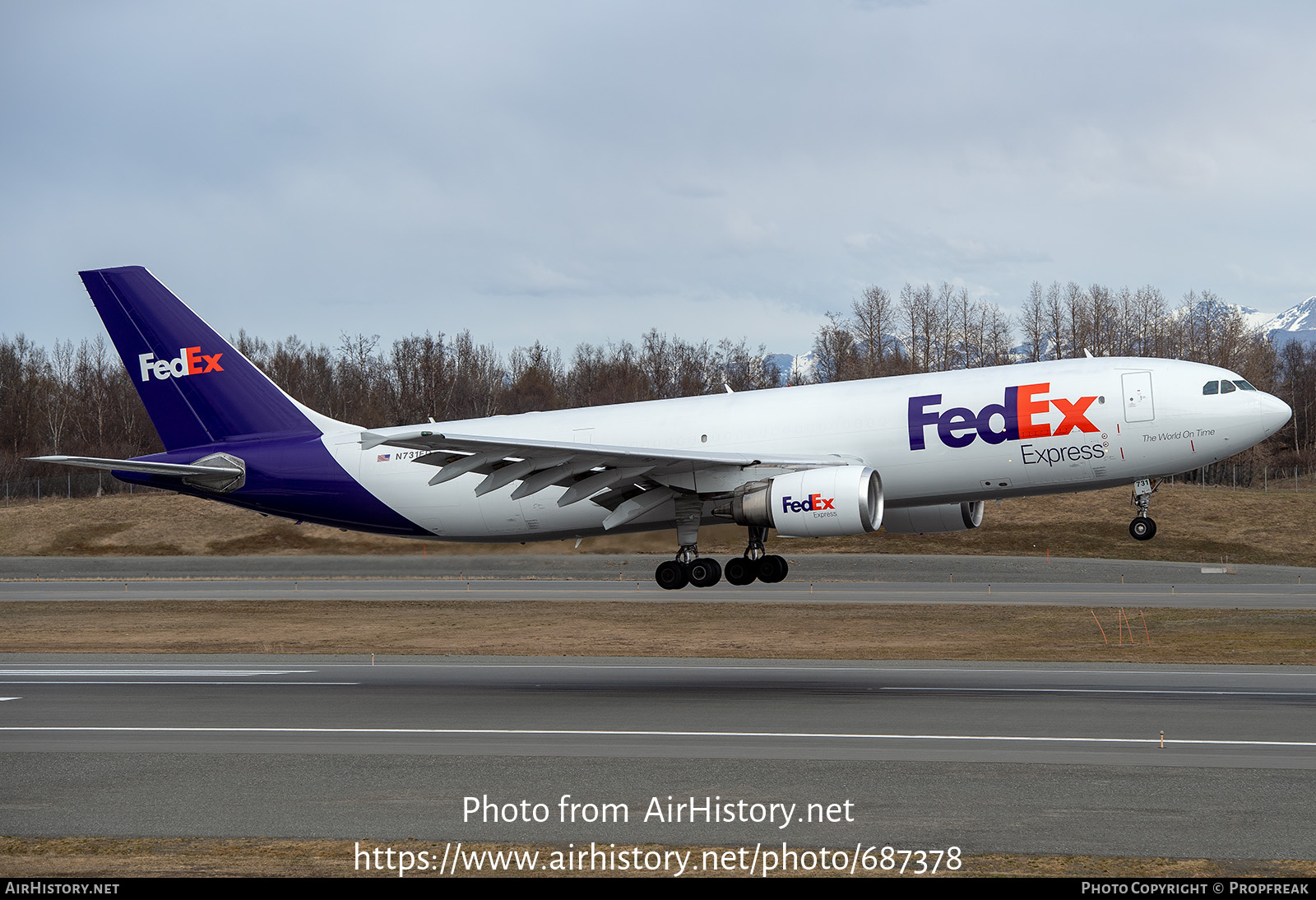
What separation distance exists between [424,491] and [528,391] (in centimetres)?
9403

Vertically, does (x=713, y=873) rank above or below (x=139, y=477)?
below

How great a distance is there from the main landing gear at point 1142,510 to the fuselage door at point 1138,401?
174 cm

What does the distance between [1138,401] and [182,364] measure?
1090 inches

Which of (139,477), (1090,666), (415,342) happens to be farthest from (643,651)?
Answer: (415,342)

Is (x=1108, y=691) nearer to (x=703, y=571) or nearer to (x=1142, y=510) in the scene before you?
(x=1142, y=510)

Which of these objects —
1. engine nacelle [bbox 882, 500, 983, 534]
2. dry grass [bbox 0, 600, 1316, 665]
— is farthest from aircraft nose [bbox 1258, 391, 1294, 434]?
dry grass [bbox 0, 600, 1316, 665]

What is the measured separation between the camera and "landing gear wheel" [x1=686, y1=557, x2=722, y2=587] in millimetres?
31688

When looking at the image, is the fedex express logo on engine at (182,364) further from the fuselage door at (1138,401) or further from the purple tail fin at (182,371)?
the fuselage door at (1138,401)

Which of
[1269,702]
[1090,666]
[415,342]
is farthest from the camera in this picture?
[415,342]

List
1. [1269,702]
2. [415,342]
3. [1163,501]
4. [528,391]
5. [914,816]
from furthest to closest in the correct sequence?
[415,342]
[528,391]
[1163,501]
[1269,702]
[914,816]

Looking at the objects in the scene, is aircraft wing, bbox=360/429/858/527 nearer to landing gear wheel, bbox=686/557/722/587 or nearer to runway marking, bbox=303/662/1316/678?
landing gear wheel, bbox=686/557/722/587

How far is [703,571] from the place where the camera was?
31688 mm

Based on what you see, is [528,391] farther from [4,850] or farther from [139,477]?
[4,850]
